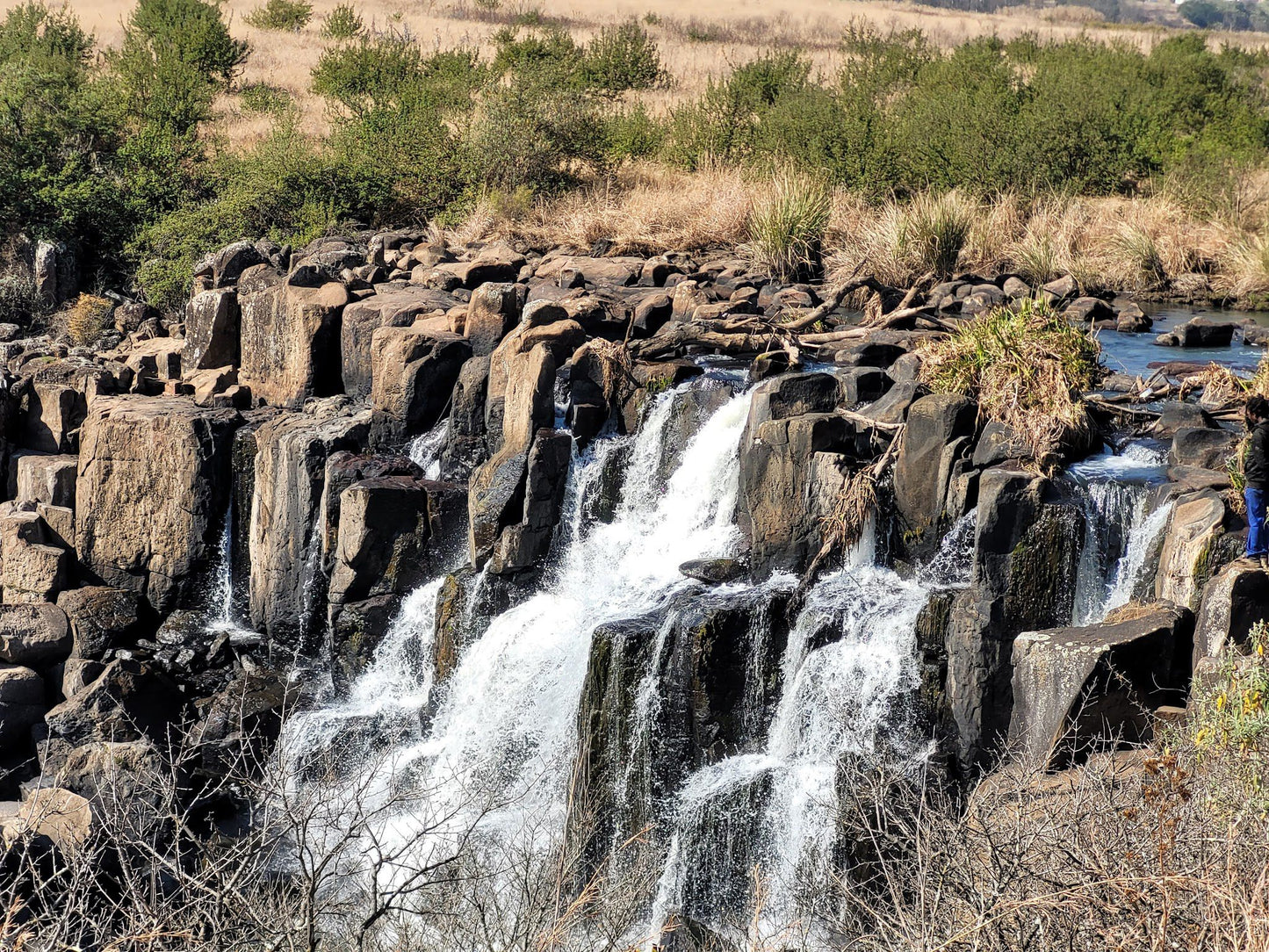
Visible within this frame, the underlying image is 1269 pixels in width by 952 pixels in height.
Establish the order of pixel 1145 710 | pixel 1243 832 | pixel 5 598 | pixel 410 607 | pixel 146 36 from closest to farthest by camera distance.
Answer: pixel 1243 832, pixel 1145 710, pixel 410 607, pixel 5 598, pixel 146 36

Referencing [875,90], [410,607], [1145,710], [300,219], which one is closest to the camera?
[1145,710]

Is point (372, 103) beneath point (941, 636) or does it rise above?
above

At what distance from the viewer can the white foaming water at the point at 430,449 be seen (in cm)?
1455

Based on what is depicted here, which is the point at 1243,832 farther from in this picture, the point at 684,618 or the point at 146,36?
the point at 146,36

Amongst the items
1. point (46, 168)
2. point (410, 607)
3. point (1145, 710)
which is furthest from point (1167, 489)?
point (46, 168)

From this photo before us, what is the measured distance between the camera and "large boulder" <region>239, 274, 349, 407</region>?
1661 centimetres

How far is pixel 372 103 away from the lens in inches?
1199

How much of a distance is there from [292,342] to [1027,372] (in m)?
9.47

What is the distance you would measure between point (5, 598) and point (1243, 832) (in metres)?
13.3

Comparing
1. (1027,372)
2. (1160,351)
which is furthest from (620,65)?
(1027,372)

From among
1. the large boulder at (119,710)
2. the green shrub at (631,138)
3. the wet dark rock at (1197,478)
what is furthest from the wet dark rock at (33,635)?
the green shrub at (631,138)

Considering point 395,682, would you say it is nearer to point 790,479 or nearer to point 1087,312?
point 790,479

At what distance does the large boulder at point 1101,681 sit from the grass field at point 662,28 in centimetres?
2449

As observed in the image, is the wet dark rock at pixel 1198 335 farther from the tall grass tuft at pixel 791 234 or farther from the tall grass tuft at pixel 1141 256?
the tall grass tuft at pixel 791 234
